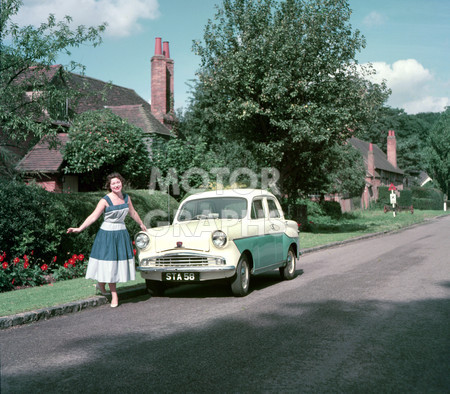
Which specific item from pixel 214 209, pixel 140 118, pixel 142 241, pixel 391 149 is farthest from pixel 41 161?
pixel 391 149

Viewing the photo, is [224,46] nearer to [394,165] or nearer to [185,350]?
[185,350]

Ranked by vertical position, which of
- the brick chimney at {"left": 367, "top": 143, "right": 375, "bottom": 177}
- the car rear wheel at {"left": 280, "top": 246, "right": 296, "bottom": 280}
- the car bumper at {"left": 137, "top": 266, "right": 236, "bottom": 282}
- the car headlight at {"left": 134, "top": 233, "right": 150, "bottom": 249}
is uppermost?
the brick chimney at {"left": 367, "top": 143, "right": 375, "bottom": 177}

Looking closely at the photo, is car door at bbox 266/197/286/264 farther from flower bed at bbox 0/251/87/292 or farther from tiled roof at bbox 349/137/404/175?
tiled roof at bbox 349/137/404/175

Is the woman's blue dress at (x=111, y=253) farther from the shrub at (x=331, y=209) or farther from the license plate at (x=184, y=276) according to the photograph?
the shrub at (x=331, y=209)

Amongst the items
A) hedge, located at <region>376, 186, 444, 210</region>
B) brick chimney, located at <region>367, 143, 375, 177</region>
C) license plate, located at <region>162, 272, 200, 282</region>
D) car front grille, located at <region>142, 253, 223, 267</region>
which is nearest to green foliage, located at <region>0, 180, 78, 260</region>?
car front grille, located at <region>142, 253, 223, 267</region>

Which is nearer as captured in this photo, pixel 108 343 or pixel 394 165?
pixel 108 343

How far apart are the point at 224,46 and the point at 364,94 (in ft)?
22.0

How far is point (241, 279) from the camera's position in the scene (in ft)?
29.2

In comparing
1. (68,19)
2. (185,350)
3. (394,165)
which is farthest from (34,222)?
(394,165)

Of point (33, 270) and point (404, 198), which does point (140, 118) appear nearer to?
point (33, 270)

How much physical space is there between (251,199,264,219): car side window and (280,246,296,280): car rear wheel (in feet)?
4.43

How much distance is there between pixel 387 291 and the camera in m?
9.10

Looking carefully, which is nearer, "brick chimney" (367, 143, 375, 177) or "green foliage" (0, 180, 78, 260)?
"green foliage" (0, 180, 78, 260)

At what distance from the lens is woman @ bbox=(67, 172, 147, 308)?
816cm
